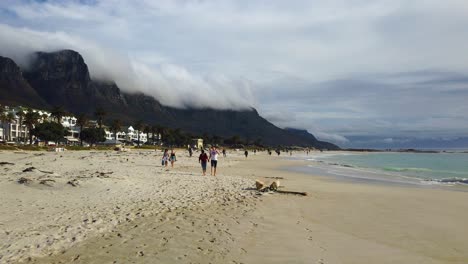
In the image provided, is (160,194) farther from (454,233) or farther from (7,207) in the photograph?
(454,233)

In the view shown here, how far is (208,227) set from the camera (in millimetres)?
10273

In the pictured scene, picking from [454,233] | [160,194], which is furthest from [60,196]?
[454,233]

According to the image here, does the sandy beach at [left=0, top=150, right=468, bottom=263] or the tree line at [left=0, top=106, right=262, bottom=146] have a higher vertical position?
the tree line at [left=0, top=106, right=262, bottom=146]

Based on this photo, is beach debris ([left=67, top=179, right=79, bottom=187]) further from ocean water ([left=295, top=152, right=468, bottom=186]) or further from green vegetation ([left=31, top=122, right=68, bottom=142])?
green vegetation ([left=31, top=122, right=68, bottom=142])

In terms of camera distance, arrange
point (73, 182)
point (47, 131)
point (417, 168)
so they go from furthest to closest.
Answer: point (47, 131) → point (417, 168) → point (73, 182)

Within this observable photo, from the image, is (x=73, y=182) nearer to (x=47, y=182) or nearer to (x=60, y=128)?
(x=47, y=182)

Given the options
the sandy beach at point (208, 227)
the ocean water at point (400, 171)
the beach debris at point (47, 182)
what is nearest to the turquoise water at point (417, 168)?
the ocean water at point (400, 171)

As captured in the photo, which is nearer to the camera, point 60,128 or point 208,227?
point 208,227

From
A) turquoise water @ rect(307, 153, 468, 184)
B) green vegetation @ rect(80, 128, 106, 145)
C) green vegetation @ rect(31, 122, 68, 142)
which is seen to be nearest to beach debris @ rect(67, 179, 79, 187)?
turquoise water @ rect(307, 153, 468, 184)

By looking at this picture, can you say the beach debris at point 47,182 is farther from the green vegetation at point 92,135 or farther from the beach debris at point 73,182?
the green vegetation at point 92,135

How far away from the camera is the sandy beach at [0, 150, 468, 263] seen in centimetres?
804

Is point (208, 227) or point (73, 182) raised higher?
point (73, 182)

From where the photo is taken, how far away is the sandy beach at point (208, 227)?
8039 mm

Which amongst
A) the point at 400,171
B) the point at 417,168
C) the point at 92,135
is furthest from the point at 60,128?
the point at 400,171
